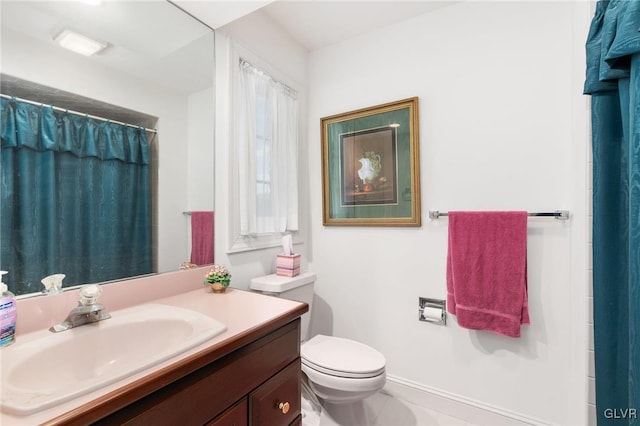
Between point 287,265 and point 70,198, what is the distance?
109cm

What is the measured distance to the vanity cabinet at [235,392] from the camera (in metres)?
0.62

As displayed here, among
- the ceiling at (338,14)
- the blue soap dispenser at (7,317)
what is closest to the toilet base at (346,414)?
the blue soap dispenser at (7,317)

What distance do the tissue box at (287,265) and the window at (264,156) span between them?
0.13 metres

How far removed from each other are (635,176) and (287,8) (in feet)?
6.01

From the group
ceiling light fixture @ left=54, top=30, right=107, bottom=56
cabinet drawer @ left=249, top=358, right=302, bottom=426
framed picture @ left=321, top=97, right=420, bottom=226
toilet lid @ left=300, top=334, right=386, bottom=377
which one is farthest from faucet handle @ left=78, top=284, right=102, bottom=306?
framed picture @ left=321, top=97, right=420, bottom=226

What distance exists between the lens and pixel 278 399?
95cm

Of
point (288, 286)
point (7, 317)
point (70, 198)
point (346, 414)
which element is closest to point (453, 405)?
point (346, 414)

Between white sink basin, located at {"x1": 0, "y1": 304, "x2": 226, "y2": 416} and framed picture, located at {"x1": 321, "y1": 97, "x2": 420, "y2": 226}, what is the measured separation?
4.23 ft

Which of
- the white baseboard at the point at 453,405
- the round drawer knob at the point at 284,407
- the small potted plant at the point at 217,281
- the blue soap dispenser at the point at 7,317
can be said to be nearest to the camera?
the blue soap dispenser at the point at 7,317

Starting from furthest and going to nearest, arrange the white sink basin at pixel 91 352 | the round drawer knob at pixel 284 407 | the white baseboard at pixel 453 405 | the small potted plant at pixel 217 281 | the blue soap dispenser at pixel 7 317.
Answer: the white baseboard at pixel 453 405 → the small potted plant at pixel 217 281 → the round drawer knob at pixel 284 407 → the blue soap dispenser at pixel 7 317 → the white sink basin at pixel 91 352

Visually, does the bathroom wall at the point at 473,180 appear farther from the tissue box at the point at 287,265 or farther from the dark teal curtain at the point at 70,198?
the dark teal curtain at the point at 70,198

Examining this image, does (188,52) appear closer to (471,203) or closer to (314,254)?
(314,254)

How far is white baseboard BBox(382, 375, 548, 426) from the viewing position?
60.0 inches

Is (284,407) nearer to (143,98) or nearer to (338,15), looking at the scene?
(143,98)
